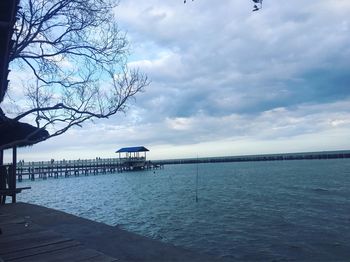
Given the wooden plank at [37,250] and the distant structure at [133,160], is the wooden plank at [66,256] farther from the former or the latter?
the distant structure at [133,160]

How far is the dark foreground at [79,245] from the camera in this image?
228 inches

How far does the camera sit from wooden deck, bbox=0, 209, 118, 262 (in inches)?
222

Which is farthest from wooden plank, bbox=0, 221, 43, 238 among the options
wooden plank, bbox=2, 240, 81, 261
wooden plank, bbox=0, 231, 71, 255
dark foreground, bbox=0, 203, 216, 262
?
wooden plank, bbox=2, 240, 81, 261

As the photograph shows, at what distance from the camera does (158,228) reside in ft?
55.3

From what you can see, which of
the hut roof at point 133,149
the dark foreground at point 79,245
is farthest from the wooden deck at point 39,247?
the hut roof at point 133,149

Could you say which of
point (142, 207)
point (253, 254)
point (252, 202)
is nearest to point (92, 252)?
point (253, 254)

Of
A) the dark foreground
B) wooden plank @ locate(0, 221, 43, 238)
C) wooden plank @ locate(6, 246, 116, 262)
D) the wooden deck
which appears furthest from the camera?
wooden plank @ locate(0, 221, 43, 238)

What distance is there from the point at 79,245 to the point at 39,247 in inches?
27.2

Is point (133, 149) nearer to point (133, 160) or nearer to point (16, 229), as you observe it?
point (133, 160)

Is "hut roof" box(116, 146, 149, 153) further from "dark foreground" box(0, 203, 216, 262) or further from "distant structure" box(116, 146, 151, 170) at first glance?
"dark foreground" box(0, 203, 216, 262)

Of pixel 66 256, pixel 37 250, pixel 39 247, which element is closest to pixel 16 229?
pixel 39 247

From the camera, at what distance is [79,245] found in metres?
6.52

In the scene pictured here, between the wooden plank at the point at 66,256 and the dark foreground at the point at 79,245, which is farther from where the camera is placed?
the dark foreground at the point at 79,245

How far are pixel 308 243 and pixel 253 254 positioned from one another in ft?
9.44
